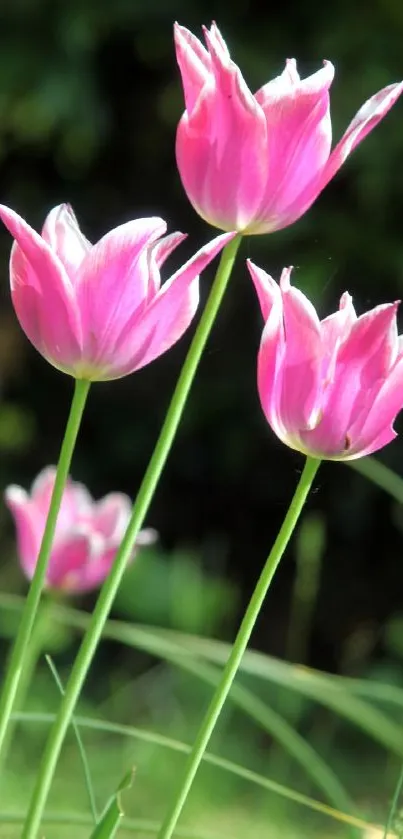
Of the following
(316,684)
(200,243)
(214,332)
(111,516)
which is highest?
(200,243)

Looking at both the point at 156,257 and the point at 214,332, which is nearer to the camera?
the point at 156,257

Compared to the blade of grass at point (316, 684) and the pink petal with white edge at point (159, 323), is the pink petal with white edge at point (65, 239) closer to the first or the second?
the pink petal with white edge at point (159, 323)

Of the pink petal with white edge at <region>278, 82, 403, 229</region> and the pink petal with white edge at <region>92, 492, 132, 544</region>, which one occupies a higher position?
the pink petal with white edge at <region>92, 492, 132, 544</region>

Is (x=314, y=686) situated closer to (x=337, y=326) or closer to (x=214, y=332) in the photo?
(x=337, y=326)

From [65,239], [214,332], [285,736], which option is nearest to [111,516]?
[285,736]

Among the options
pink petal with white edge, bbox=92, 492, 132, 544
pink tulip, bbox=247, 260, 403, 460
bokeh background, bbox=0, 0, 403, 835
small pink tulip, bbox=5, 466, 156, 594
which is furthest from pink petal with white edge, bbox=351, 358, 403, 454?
bokeh background, bbox=0, 0, 403, 835

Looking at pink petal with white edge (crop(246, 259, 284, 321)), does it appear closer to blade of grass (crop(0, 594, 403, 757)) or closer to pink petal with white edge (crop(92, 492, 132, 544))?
blade of grass (crop(0, 594, 403, 757))

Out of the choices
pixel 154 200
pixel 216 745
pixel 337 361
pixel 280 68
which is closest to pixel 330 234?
pixel 280 68
